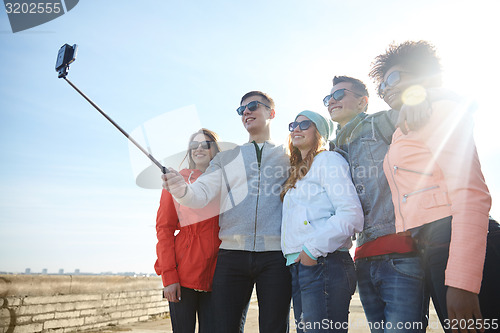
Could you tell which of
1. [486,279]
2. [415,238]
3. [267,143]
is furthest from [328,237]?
[267,143]

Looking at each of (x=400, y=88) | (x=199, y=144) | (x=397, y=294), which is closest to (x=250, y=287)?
(x=397, y=294)

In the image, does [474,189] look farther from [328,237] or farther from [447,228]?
[328,237]

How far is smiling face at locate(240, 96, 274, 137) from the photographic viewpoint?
300cm

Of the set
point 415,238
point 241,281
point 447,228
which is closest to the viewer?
point 447,228

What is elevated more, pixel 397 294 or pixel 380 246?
pixel 380 246

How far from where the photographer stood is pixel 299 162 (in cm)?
252

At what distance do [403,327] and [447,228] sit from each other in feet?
1.84

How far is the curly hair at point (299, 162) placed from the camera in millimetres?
2336

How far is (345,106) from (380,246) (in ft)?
3.90

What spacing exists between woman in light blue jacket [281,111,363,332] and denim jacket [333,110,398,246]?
0.22 ft

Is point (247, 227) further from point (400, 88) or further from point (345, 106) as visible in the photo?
point (400, 88)

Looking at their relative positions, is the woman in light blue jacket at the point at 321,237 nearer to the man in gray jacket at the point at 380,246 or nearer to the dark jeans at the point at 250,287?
the man in gray jacket at the point at 380,246

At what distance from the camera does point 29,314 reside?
216 inches

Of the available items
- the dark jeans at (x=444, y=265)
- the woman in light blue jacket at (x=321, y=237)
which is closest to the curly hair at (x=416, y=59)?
the woman in light blue jacket at (x=321, y=237)
